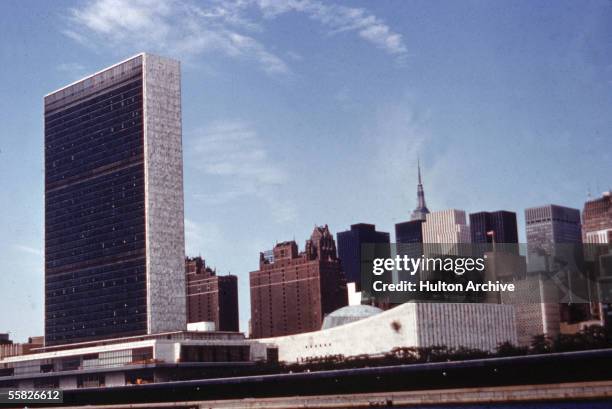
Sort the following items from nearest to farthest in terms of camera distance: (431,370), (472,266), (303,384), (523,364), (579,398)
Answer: (579,398)
(472,266)
(523,364)
(431,370)
(303,384)

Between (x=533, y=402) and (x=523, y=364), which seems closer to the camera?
(x=533, y=402)

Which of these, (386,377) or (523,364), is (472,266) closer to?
(523,364)

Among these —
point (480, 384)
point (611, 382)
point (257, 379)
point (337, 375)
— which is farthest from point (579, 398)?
point (257, 379)

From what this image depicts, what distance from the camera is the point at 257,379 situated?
650 feet

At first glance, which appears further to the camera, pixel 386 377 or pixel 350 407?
pixel 386 377

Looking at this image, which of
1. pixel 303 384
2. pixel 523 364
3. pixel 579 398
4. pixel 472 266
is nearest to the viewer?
pixel 579 398

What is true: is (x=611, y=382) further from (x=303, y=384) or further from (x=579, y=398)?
(x=303, y=384)

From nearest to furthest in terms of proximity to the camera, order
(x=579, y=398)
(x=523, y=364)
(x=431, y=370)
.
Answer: (x=579, y=398), (x=523, y=364), (x=431, y=370)

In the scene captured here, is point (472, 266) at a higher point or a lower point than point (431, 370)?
higher

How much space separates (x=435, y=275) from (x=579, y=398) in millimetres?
32145

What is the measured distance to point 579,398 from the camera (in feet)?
447

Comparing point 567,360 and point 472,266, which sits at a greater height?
point 472,266

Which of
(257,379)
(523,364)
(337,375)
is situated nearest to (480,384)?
(523,364)

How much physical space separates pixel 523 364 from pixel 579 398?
75.4 ft
